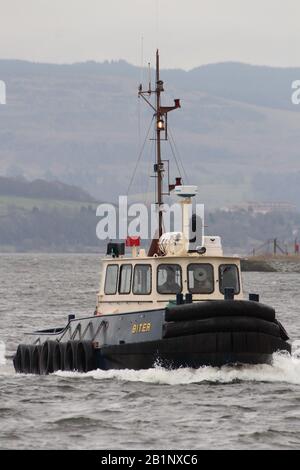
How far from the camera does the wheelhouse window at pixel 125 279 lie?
3022 centimetres

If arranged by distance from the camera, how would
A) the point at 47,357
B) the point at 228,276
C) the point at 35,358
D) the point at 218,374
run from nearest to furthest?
the point at 218,374 → the point at 228,276 → the point at 47,357 → the point at 35,358

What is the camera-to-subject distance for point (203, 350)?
2761cm

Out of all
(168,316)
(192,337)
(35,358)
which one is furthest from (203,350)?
(35,358)

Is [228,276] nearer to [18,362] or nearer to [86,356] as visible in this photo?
[86,356]

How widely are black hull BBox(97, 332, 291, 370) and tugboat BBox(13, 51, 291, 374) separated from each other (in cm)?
2

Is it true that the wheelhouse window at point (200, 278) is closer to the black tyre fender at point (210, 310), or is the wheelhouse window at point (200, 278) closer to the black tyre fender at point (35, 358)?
the black tyre fender at point (210, 310)

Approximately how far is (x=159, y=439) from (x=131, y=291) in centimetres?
829

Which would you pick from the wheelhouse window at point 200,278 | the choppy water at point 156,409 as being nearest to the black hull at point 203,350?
the choppy water at point 156,409

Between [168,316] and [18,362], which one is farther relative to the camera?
[18,362]

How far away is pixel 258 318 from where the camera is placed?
2795 cm

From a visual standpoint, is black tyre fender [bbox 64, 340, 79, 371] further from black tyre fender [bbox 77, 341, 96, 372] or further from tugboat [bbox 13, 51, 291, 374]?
black tyre fender [bbox 77, 341, 96, 372]

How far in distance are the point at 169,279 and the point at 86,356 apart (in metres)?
2.55
